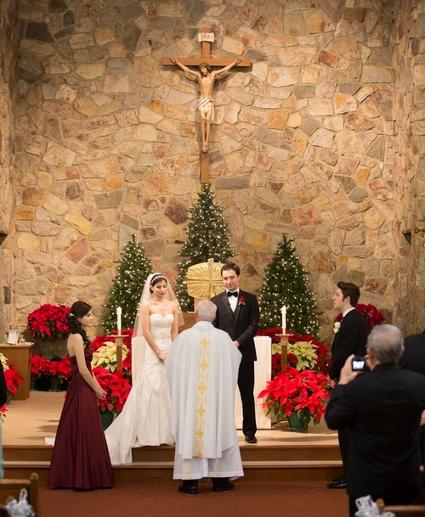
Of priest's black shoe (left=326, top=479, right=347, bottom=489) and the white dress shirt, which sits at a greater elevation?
the white dress shirt

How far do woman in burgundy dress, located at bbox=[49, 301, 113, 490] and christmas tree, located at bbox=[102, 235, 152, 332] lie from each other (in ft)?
15.6

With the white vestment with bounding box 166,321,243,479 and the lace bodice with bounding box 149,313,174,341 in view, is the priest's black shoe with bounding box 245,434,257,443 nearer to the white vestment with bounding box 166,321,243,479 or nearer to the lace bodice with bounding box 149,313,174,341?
the white vestment with bounding box 166,321,243,479

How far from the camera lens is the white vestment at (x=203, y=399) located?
745 centimetres

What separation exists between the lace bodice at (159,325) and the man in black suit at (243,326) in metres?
0.47

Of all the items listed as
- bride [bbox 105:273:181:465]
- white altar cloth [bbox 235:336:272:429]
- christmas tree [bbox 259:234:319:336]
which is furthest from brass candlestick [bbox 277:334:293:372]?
christmas tree [bbox 259:234:319:336]

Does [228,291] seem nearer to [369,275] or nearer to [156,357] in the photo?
[156,357]

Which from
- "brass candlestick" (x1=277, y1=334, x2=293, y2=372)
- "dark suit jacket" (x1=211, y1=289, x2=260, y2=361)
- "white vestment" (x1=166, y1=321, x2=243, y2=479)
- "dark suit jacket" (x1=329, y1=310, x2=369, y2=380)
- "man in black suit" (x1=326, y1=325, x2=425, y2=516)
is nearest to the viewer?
"man in black suit" (x1=326, y1=325, x2=425, y2=516)

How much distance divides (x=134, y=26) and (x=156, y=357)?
6.47m

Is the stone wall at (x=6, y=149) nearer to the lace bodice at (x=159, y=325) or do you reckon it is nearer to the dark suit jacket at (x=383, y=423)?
the lace bodice at (x=159, y=325)

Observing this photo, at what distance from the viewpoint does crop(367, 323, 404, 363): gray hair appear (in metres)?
4.51

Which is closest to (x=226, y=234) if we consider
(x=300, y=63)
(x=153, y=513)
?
(x=300, y=63)

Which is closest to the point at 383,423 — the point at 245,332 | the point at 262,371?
the point at 245,332

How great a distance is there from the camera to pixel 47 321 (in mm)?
12828

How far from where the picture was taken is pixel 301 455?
8.27 meters
